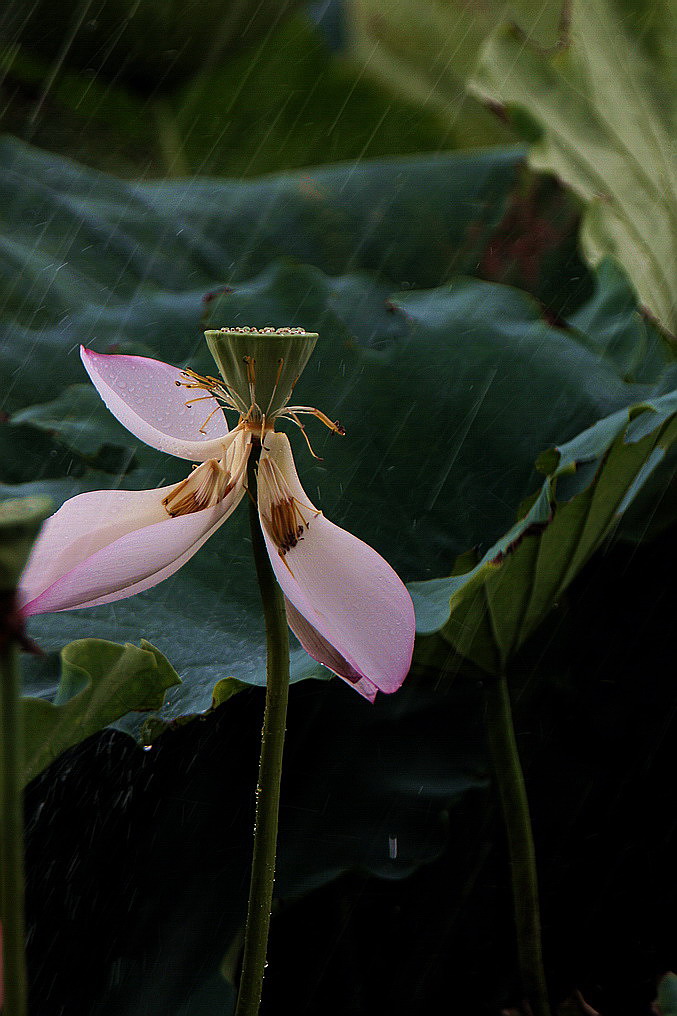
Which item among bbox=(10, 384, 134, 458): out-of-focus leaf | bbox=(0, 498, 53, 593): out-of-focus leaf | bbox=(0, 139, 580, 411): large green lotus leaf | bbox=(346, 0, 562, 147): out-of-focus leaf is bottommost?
bbox=(10, 384, 134, 458): out-of-focus leaf

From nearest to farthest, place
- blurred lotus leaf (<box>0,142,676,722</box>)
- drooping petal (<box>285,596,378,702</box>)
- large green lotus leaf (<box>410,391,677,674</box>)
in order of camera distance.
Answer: drooping petal (<box>285,596,378,702</box>), large green lotus leaf (<box>410,391,677,674</box>), blurred lotus leaf (<box>0,142,676,722</box>)

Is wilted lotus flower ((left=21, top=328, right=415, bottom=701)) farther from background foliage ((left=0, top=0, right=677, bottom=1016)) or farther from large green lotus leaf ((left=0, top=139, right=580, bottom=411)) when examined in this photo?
large green lotus leaf ((left=0, top=139, right=580, bottom=411))

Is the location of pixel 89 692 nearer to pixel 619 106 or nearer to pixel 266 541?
pixel 266 541

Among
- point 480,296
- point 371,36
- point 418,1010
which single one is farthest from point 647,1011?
point 371,36

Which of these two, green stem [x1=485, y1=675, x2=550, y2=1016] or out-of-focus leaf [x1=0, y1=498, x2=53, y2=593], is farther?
green stem [x1=485, y1=675, x2=550, y2=1016]

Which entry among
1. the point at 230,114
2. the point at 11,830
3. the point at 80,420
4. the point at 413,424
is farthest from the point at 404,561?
the point at 230,114

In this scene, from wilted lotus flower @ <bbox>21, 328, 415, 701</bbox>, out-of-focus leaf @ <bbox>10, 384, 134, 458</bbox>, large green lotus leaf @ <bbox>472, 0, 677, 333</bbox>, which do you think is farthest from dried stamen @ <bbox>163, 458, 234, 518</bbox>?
large green lotus leaf @ <bbox>472, 0, 677, 333</bbox>

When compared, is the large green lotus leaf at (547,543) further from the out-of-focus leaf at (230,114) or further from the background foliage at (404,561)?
the out-of-focus leaf at (230,114)
